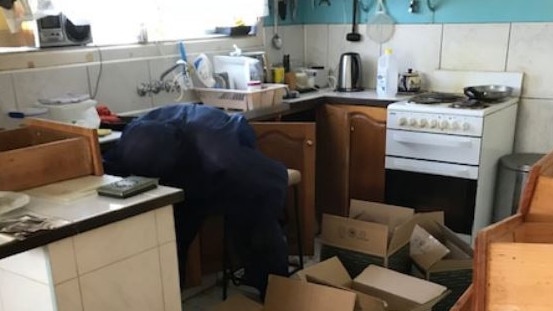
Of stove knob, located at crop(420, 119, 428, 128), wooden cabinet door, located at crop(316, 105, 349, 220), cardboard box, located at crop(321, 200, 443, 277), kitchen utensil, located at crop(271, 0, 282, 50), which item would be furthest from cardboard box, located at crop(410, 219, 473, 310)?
kitchen utensil, located at crop(271, 0, 282, 50)

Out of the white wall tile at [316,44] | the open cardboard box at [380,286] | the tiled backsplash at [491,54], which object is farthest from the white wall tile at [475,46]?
the open cardboard box at [380,286]

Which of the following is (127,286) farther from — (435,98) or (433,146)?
(435,98)

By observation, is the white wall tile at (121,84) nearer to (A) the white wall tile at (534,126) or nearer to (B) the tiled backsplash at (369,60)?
(B) the tiled backsplash at (369,60)

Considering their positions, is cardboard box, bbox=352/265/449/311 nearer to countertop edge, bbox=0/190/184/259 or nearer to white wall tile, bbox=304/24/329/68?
countertop edge, bbox=0/190/184/259

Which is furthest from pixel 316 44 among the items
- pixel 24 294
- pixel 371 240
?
pixel 24 294

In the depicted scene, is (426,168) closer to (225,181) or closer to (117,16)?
(225,181)

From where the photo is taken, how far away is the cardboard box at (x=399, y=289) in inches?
84.4

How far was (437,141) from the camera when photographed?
118 inches

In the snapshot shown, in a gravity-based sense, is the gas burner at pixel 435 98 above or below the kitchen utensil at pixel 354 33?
below

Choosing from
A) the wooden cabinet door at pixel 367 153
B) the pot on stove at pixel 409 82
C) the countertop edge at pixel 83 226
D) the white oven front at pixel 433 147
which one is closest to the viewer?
the countertop edge at pixel 83 226

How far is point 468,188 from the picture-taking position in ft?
9.73

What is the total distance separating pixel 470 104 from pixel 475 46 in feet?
1.74

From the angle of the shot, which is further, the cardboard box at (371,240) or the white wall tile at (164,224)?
the cardboard box at (371,240)

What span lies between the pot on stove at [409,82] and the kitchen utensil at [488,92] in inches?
13.5
